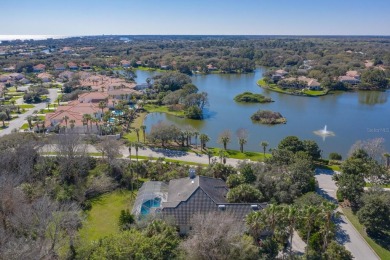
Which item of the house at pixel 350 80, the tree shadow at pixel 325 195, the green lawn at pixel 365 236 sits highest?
the house at pixel 350 80

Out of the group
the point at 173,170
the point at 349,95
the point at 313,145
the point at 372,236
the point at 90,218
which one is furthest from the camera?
the point at 349,95

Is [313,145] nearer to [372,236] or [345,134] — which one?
[372,236]

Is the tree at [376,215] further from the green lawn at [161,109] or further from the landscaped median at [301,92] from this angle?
the landscaped median at [301,92]

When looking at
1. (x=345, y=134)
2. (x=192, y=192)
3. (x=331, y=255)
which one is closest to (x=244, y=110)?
(x=345, y=134)

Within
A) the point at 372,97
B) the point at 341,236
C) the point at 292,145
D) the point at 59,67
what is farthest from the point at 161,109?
the point at 59,67

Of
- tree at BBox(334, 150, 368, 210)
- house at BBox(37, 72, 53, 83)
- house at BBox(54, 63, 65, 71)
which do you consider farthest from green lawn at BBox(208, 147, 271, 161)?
house at BBox(54, 63, 65, 71)

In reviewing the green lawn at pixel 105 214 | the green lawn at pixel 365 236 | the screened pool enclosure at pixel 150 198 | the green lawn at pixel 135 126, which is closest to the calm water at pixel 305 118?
the green lawn at pixel 135 126

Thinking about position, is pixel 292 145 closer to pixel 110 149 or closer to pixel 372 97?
pixel 110 149
